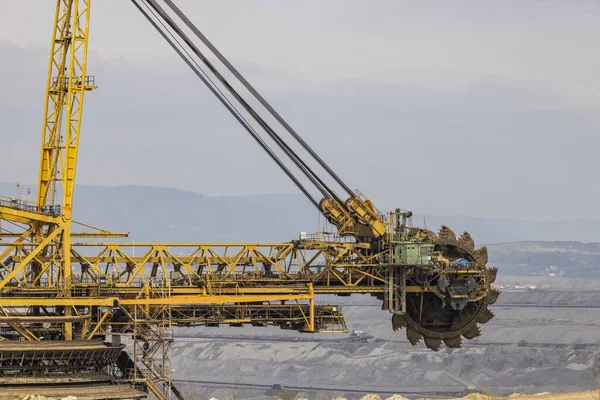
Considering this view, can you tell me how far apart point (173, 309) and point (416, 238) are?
44.3 feet

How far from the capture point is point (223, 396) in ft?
380

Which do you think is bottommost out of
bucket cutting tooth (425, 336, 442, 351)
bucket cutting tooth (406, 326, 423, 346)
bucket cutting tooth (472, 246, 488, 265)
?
bucket cutting tooth (425, 336, 442, 351)

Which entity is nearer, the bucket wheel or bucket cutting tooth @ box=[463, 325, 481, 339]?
the bucket wheel

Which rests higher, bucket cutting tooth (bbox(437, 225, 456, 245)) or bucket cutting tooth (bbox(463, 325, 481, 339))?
bucket cutting tooth (bbox(437, 225, 456, 245))

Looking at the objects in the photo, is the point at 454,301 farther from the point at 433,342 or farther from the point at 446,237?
the point at 446,237

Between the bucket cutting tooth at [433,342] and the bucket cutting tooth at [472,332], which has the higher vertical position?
the bucket cutting tooth at [472,332]

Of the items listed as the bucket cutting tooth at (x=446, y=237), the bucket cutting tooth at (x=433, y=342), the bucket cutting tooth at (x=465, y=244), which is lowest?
the bucket cutting tooth at (x=433, y=342)

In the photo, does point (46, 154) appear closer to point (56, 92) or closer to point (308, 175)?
point (56, 92)

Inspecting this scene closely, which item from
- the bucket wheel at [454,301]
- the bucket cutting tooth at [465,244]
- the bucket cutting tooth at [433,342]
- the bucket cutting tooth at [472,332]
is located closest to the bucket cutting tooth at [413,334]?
the bucket wheel at [454,301]

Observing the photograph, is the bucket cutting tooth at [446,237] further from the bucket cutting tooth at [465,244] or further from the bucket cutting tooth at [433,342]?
the bucket cutting tooth at [433,342]

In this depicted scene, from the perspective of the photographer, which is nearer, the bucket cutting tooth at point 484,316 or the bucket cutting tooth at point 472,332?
the bucket cutting tooth at point 484,316

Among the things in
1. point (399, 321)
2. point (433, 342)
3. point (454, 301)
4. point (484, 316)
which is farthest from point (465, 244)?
point (433, 342)

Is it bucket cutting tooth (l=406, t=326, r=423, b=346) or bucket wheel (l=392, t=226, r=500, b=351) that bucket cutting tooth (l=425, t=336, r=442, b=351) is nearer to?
bucket wheel (l=392, t=226, r=500, b=351)

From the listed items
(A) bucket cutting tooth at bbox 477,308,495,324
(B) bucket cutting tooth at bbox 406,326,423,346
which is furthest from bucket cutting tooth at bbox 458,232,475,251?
(B) bucket cutting tooth at bbox 406,326,423,346
